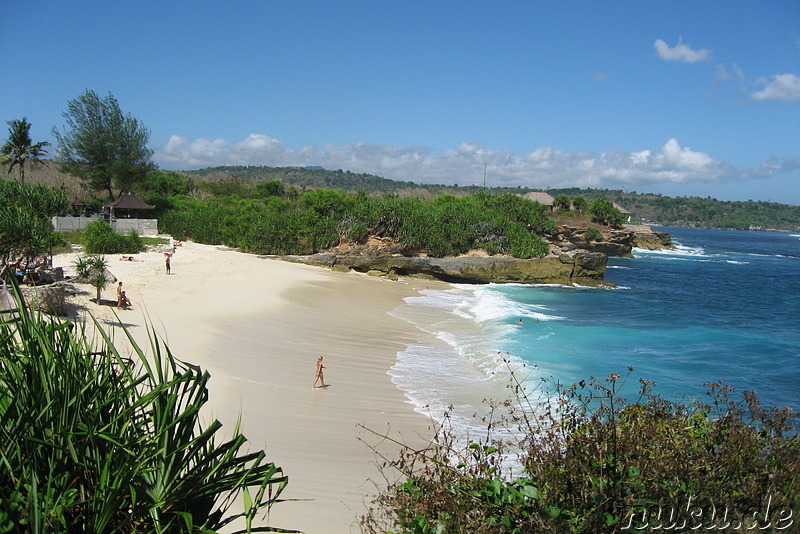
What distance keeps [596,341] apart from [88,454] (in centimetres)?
1926

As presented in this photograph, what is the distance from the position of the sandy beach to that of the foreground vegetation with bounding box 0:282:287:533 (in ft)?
1.94

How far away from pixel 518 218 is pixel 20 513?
48.4 metres

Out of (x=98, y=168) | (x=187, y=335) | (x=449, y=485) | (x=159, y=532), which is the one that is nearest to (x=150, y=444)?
(x=159, y=532)

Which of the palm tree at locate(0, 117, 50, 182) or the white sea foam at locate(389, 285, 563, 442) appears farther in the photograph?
the palm tree at locate(0, 117, 50, 182)

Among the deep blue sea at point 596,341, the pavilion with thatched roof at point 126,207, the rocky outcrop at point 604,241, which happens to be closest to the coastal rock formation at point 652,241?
the rocky outcrop at point 604,241

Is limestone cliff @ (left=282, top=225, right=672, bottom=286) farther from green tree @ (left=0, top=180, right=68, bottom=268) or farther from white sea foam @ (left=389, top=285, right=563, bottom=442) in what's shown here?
green tree @ (left=0, top=180, right=68, bottom=268)

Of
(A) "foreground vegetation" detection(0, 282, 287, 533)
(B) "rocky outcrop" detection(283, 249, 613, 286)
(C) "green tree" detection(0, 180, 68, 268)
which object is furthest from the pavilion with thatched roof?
(A) "foreground vegetation" detection(0, 282, 287, 533)

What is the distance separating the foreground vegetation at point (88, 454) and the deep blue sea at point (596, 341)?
556 cm

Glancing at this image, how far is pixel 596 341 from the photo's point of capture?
20.3 metres

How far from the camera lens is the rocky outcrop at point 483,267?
36.6 m

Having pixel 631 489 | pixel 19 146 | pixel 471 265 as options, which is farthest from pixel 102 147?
pixel 631 489

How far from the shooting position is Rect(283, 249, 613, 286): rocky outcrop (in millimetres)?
36625

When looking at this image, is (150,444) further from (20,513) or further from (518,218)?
(518,218)

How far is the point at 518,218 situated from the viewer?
49.5m
